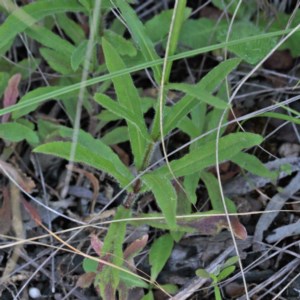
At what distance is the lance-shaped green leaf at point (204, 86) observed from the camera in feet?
5.08

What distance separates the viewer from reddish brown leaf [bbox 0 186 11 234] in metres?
1.93

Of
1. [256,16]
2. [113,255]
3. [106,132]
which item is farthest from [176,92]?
[113,255]

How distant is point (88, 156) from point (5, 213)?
0.52 metres

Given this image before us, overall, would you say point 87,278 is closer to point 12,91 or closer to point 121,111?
point 121,111

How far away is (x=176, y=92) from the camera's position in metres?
2.22

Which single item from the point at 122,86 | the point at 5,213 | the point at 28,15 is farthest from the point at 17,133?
the point at 122,86

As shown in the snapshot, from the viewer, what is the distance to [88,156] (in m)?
1.63

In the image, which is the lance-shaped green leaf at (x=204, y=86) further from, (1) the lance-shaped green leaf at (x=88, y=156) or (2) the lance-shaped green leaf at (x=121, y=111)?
(1) the lance-shaped green leaf at (x=88, y=156)

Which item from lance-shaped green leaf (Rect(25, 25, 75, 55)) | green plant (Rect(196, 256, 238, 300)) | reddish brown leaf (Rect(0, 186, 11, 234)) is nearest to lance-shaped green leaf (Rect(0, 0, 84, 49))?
lance-shaped green leaf (Rect(25, 25, 75, 55))

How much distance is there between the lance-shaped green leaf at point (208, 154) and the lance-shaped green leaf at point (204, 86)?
0.13m

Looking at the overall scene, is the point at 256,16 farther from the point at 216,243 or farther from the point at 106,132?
the point at 216,243

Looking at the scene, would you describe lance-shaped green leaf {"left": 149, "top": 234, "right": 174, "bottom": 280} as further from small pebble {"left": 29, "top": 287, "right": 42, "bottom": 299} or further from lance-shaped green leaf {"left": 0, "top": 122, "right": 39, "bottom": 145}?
lance-shaped green leaf {"left": 0, "top": 122, "right": 39, "bottom": 145}

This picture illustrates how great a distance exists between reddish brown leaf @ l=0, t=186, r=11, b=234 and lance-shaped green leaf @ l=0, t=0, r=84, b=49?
550 mm

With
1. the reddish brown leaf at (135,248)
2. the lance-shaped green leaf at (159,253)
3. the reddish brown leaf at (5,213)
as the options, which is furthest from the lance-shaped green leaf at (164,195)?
the reddish brown leaf at (5,213)
